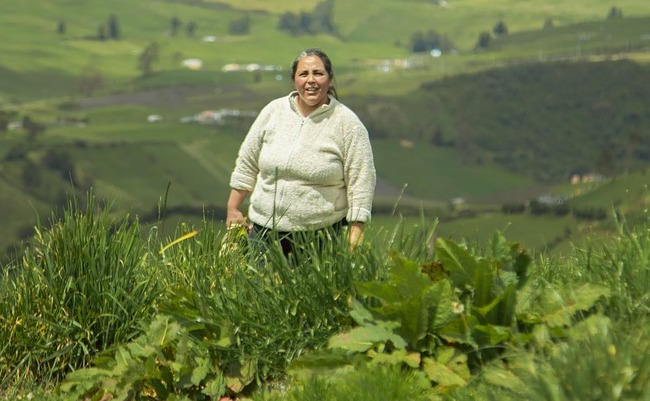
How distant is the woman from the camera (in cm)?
627

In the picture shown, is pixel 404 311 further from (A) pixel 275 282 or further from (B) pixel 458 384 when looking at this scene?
(A) pixel 275 282

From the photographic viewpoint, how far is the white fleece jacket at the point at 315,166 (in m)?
6.25

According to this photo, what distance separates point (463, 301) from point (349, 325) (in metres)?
0.49

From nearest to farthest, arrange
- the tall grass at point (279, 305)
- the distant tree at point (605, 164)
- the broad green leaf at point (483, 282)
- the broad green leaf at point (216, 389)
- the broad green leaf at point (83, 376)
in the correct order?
the broad green leaf at point (483, 282) < the broad green leaf at point (216, 389) < the tall grass at point (279, 305) < the broad green leaf at point (83, 376) < the distant tree at point (605, 164)

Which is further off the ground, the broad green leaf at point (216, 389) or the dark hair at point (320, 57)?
the dark hair at point (320, 57)

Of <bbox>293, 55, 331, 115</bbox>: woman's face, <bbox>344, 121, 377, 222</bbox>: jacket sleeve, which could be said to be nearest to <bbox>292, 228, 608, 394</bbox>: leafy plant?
<bbox>344, 121, 377, 222</bbox>: jacket sleeve

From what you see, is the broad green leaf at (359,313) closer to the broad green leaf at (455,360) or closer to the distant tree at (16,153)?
the broad green leaf at (455,360)

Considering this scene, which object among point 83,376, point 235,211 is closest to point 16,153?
point 235,211

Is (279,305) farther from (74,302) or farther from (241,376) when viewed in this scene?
(74,302)

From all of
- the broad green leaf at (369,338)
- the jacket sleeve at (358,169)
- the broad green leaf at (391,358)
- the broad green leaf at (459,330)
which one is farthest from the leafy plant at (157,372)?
the jacket sleeve at (358,169)

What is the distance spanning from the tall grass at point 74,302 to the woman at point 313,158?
2.96 ft

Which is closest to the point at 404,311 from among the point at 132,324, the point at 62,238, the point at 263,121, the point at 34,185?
the point at 132,324

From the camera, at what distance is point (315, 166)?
6.33 meters

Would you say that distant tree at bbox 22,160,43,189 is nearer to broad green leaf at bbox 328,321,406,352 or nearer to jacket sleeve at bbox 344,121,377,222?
jacket sleeve at bbox 344,121,377,222
